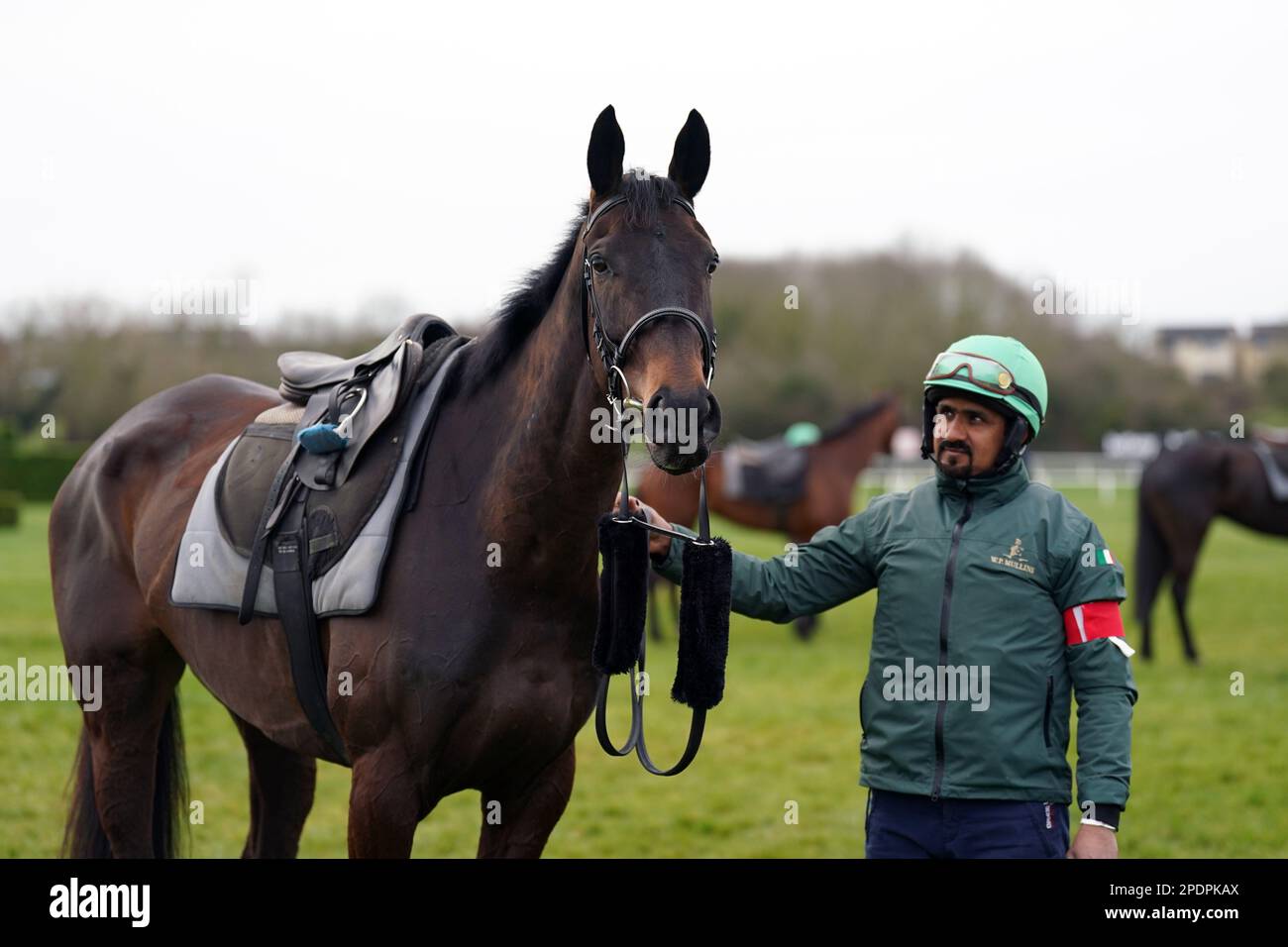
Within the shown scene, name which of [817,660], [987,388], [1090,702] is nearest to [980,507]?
[987,388]

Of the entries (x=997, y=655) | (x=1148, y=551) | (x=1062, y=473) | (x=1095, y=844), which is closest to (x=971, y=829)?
(x=1095, y=844)

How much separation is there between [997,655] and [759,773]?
13.4 feet

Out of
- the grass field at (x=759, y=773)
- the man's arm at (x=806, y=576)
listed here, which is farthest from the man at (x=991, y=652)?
the grass field at (x=759, y=773)

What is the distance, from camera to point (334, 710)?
273 centimetres

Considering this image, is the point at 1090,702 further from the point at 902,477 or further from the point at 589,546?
the point at 902,477

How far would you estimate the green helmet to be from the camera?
2578mm

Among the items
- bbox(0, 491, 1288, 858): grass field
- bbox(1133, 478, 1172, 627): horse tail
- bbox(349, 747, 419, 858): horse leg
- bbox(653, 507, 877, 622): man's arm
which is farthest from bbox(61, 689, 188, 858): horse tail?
bbox(1133, 478, 1172, 627): horse tail

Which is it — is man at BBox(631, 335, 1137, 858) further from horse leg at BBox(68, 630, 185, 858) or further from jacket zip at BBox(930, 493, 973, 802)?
horse leg at BBox(68, 630, 185, 858)

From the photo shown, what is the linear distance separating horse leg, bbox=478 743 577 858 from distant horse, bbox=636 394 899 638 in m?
7.82

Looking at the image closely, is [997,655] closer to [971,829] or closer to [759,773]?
[971,829]

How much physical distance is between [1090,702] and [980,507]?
47 cm

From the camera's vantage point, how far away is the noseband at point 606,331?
228 centimetres
